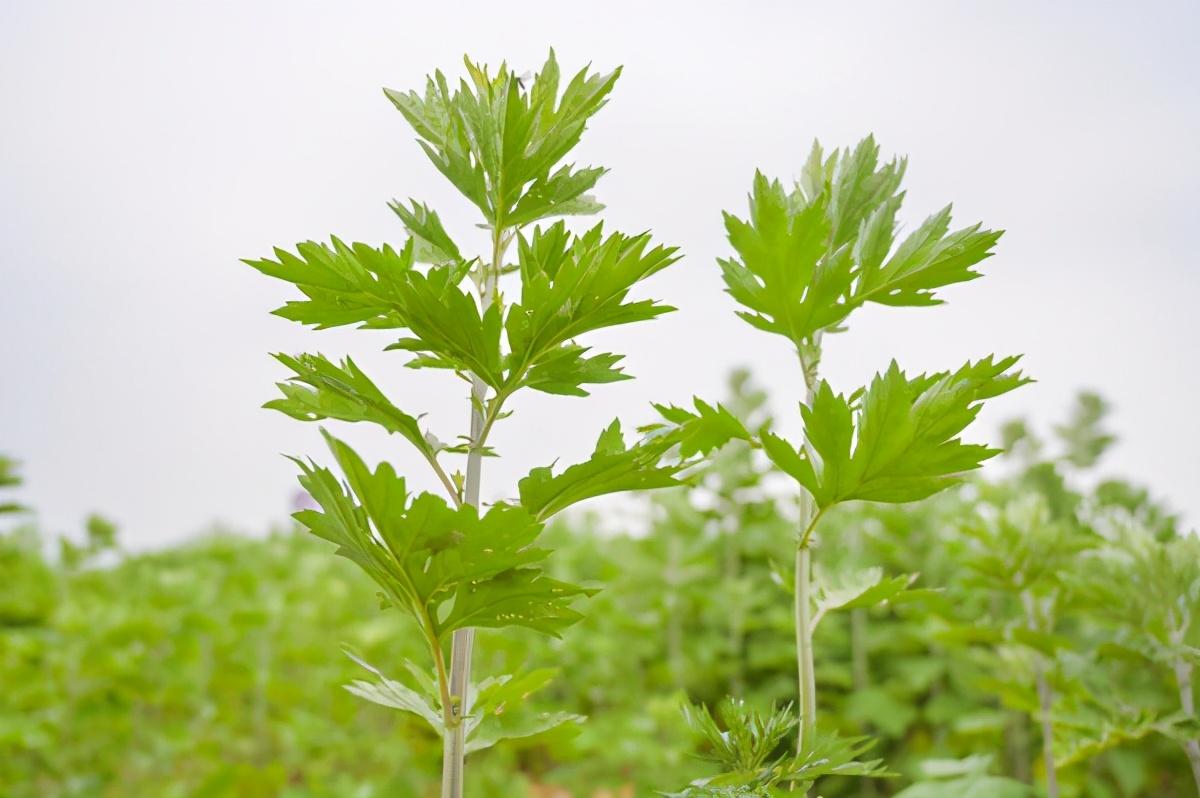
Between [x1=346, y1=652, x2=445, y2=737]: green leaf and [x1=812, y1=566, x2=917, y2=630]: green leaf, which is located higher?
[x1=812, y1=566, x2=917, y2=630]: green leaf

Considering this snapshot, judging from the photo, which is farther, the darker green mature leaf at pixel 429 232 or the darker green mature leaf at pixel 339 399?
the darker green mature leaf at pixel 429 232

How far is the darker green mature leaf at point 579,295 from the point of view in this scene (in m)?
0.67

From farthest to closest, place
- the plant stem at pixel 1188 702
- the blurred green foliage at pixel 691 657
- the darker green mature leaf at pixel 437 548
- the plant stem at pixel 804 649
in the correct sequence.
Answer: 1. the blurred green foliage at pixel 691 657
2. the plant stem at pixel 1188 702
3. the plant stem at pixel 804 649
4. the darker green mature leaf at pixel 437 548

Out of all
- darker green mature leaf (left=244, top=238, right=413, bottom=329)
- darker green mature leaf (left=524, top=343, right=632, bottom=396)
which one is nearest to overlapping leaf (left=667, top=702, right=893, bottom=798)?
darker green mature leaf (left=524, top=343, right=632, bottom=396)

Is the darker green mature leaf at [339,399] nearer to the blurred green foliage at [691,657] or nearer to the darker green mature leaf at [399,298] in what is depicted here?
the darker green mature leaf at [399,298]

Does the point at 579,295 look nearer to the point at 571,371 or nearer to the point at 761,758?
the point at 571,371

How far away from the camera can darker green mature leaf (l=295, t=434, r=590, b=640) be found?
0.59 meters

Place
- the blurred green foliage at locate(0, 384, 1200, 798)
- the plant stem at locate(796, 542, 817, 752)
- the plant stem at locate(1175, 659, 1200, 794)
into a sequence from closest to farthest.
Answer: the plant stem at locate(796, 542, 817, 752) → the plant stem at locate(1175, 659, 1200, 794) → the blurred green foliage at locate(0, 384, 1200, 798)

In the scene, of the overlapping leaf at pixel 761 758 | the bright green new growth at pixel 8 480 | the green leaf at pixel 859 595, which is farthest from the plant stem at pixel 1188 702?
the bright green new growth at pixel 8 480

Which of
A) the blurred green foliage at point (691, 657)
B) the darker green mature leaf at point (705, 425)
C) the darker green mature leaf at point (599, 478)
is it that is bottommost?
the blurred green foliage at point (691, 657)

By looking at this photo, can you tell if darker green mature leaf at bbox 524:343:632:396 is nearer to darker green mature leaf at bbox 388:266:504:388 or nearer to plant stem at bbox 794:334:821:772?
darker green mature leaf at bbox 388:266:504:388

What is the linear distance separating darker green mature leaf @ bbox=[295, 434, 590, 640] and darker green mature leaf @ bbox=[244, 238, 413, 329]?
0.48ft

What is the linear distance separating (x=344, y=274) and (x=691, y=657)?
1812 millimetres

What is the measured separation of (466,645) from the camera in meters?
0.70
